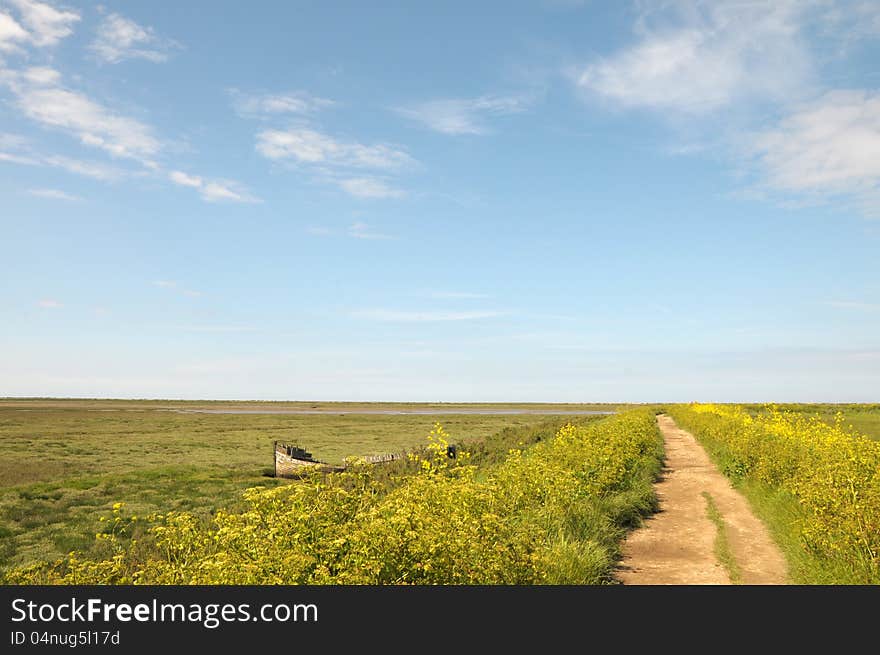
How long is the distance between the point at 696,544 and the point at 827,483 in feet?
7.64

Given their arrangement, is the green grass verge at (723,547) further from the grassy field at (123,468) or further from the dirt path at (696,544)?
the grassy field at (123,468)

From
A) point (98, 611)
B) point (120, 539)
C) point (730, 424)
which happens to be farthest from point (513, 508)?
point (730, 424)

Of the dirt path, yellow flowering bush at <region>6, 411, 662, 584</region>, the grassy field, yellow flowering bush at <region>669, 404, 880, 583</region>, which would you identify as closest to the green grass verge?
the dirt path

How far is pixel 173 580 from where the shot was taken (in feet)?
18.4

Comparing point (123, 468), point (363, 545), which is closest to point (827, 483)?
point (363, 545)

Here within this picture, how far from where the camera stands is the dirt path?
29.0 feet

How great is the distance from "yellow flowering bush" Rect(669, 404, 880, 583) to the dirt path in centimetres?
77

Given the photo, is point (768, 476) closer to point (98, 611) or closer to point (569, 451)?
point (569, 451)

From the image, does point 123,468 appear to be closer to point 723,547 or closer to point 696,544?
point 696,544

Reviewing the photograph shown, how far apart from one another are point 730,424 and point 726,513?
41.6 ft

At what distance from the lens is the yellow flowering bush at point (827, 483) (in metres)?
8.54

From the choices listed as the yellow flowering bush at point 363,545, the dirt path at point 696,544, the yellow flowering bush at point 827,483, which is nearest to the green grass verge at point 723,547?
the dirt path at point 696,544

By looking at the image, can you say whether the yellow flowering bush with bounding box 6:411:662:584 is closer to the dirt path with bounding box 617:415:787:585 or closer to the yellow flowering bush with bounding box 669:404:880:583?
the dirt path with bounding box 617:415:787:585

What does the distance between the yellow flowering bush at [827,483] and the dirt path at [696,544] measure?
2.53ft
